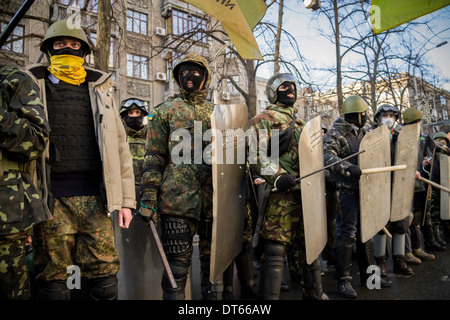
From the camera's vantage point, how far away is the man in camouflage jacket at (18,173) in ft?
5.74

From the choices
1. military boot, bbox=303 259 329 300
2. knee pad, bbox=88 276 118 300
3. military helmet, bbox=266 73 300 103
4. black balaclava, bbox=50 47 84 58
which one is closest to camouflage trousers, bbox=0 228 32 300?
knee pad, bbox=88 276 118 300

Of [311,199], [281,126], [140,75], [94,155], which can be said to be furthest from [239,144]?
[140,75]

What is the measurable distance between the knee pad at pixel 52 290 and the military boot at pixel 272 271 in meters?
1.38

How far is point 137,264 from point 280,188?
1303 millimetres

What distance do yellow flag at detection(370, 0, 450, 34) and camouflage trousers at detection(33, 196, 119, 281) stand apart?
3488 mm

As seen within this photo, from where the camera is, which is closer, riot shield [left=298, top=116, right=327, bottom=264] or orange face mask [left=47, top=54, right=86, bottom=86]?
orange face mask [left=47, top=54, right=86, bottom=86]

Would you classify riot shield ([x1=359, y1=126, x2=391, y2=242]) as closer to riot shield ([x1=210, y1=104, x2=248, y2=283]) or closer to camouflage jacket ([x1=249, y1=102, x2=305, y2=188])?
camouflage jacket ([x1=249, y1=102, x2=305, y2=188])

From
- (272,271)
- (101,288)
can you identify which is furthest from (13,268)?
(272,271)

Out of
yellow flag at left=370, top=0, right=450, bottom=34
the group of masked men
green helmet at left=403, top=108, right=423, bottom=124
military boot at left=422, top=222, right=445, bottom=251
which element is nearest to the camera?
the group of masked men

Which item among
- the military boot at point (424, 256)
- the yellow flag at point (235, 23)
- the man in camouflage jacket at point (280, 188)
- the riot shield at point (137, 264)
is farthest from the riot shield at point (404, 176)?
the riot shield at point (137, 264)

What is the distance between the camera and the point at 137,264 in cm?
265

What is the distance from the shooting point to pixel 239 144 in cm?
266

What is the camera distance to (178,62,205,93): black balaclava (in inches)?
105
